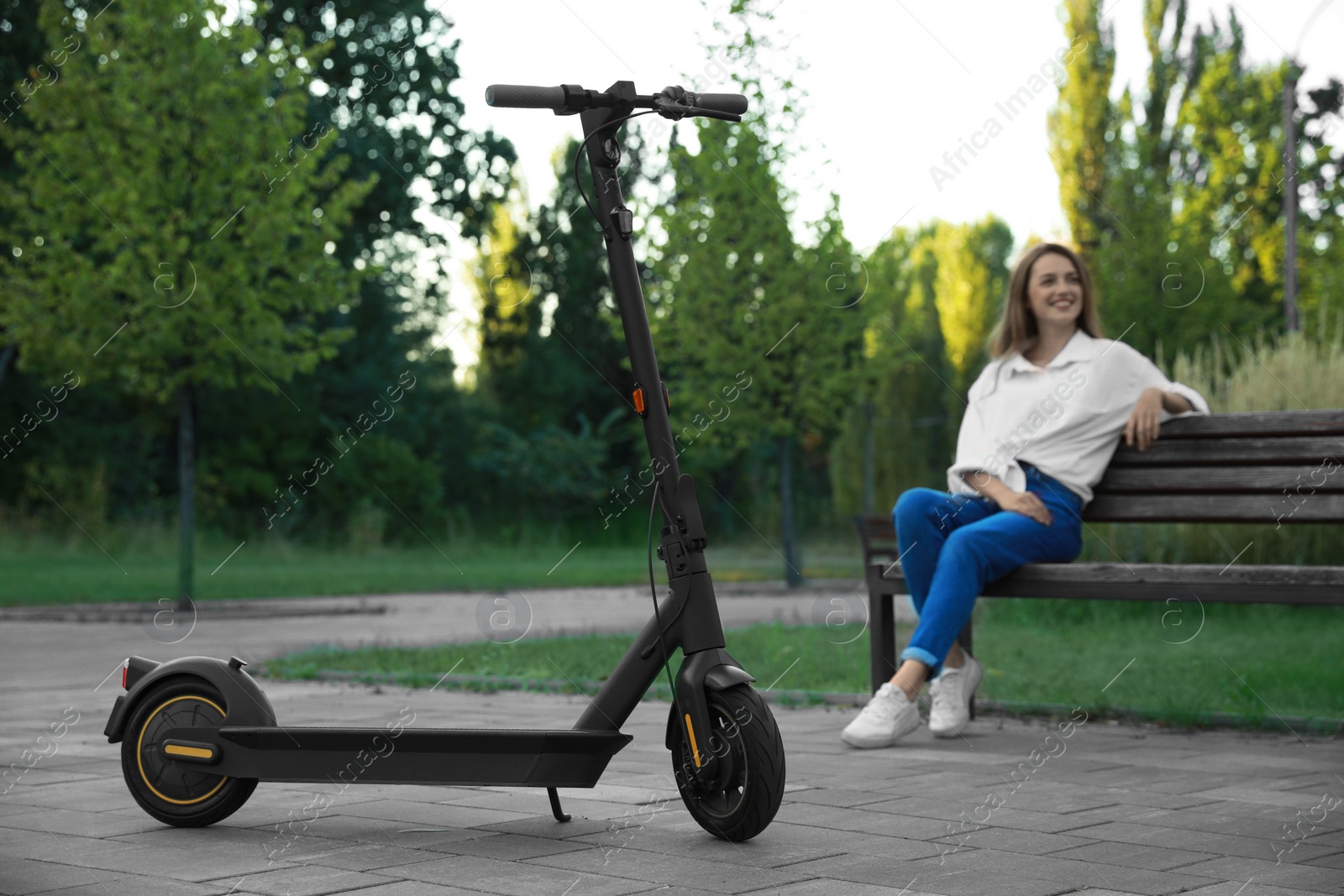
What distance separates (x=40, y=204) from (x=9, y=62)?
978 centimetres

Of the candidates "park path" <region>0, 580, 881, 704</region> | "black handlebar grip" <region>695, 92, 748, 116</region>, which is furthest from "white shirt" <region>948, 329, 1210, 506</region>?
"park path" <region>0, 580, 881, 704</region>

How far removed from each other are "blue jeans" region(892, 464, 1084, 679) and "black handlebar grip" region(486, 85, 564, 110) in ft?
6.62

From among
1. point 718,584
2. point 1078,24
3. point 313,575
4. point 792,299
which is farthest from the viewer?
point 1078,24

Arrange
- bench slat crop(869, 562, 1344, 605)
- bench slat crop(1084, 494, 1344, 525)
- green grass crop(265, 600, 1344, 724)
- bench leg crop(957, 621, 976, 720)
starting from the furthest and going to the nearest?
green grass crop(265, 600, 1344, 724)
bench leg crop(957, 621, 976, 720)
bench slat crop(1084, 494, 1344, 525)
bench slat crop(869, 562, 1344, 605)

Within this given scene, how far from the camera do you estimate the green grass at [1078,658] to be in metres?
5.94

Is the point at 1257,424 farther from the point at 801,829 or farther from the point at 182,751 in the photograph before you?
the point at 182,751

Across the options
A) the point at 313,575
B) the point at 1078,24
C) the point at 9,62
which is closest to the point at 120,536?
the point at 313,575

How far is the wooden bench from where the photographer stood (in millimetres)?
4426

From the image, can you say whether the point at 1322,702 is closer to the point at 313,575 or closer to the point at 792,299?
the point at 792,299

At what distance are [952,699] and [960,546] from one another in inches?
22.8

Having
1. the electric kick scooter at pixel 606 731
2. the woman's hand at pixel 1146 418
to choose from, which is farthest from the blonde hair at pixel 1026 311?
the electric kick scooter at pixel 606 731

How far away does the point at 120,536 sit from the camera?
22.1 meters

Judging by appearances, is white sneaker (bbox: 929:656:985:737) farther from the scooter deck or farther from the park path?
the park path

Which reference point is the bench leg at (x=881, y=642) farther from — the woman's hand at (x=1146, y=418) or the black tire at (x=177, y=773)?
the black tire at (x=177, y=773)
